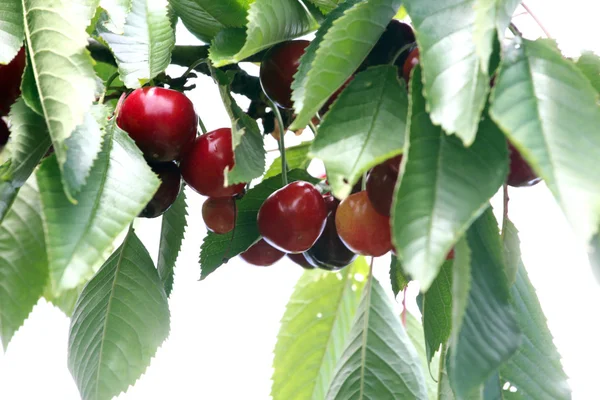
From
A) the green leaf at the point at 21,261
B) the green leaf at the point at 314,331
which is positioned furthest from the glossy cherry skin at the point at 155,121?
the green leaf at the point at 314,331

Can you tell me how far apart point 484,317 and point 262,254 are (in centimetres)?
31

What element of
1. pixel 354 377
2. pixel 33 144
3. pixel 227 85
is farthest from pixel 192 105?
pixel 354 377

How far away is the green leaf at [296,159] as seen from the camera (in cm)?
82

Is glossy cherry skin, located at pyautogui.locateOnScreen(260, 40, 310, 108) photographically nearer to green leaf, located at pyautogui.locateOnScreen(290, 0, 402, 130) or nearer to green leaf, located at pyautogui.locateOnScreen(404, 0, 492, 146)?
green leaf, located at pyautogui.locateOnScreen(290, 0, 402, 130)

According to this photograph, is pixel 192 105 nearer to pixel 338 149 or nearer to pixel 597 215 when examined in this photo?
pixel 338 149

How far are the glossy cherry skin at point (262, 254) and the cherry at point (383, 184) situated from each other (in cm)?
19

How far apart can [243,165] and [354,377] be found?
0.29 m

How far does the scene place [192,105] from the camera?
65 centimetres

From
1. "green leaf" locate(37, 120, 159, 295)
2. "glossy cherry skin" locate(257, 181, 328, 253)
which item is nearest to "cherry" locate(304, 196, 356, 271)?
"glossy cherry skin" locate(257, 181, 328, 253)

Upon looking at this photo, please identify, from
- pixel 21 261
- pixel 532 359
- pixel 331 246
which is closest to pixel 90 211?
pixel 21 261

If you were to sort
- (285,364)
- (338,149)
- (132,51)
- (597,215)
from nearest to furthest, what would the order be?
(597,215)
(338,149)
(132,51)
(285,364)

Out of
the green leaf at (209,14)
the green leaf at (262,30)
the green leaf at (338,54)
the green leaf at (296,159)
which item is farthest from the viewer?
the green leaf at (296,159)

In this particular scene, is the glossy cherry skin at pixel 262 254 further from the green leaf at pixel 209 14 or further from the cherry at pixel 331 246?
the green leaf at pixel 209 14

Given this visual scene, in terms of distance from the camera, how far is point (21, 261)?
509 millimetres
